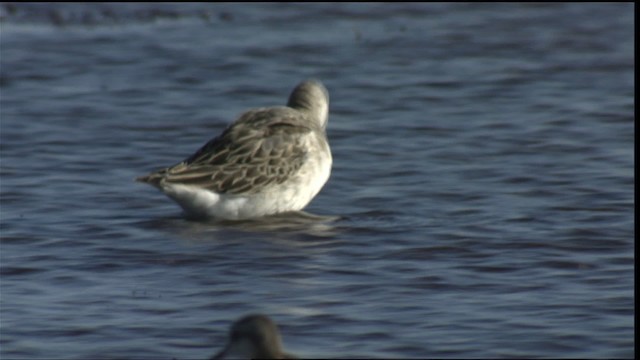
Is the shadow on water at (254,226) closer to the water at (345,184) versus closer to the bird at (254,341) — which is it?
the water at (345,184)

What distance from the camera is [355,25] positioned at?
2238cm

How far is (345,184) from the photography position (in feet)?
49.1

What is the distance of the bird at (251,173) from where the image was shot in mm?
13555

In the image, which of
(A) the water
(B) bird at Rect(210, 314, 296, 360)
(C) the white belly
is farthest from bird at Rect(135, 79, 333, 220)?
(B) bird at Rect(210, 314, 296, 360)

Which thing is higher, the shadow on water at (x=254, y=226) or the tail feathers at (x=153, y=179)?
the tail feathers at (x=153, y=179)

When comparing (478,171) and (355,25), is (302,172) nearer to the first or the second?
(478,171)

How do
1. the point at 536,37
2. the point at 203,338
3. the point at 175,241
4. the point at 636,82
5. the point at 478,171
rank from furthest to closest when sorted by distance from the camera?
the point at 536,37 < the point at 636,82 < the point at 478,171 < the point at 175,241 < the point at 203,338

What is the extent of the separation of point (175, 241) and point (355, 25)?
981 centimetres

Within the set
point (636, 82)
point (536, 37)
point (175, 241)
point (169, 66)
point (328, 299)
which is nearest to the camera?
point (328, 299)

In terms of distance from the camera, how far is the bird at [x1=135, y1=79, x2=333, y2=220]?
1355 centimetres

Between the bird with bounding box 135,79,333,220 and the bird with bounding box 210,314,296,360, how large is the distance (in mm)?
4871

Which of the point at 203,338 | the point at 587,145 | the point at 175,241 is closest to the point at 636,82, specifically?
the point at 587,145

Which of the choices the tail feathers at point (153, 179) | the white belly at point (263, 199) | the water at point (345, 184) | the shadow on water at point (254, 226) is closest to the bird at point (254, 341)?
the water at point (345, 184)

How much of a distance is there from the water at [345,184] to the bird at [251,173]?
17 cm
